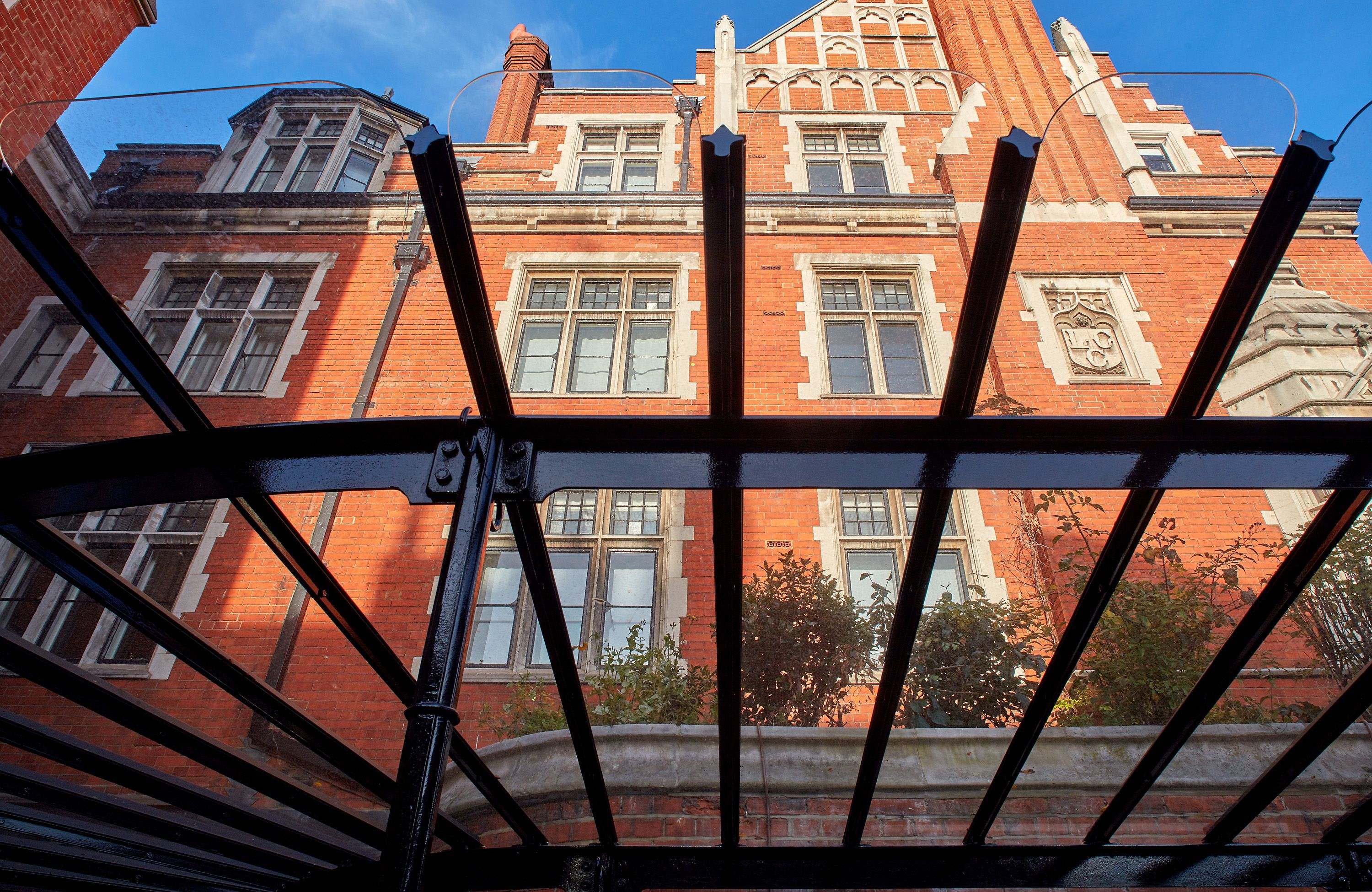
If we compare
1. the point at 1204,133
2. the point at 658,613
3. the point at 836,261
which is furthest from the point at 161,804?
the point at 1204,133

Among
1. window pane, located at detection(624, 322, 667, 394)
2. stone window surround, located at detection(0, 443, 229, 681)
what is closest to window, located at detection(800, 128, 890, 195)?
window pane, located at detection(624, 322, 667, 394)

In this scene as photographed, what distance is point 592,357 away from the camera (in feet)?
32.0

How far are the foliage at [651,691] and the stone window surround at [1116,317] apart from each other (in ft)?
18.1

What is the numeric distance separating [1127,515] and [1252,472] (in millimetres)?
341

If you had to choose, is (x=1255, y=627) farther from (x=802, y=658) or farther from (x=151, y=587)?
(x=151, y=587)

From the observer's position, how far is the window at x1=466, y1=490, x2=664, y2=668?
745 centimetres

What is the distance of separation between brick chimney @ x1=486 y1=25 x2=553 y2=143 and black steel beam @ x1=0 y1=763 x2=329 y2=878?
10951 mm

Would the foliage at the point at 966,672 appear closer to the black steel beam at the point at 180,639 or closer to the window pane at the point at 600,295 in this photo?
the black steel beam at the point at 180,639

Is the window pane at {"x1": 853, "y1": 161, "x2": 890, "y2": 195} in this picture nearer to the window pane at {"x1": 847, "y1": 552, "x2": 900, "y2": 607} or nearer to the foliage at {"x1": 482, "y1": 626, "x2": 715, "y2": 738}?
the window pane at {"x1": 847, "y1": 552, "x2": 900, "y2": 607}

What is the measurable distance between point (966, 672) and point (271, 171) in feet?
38.8

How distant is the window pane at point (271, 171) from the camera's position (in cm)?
1155

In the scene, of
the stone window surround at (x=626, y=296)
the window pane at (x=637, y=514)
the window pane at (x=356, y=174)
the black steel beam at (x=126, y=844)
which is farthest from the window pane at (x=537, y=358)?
the black steel beam at (x=126, y=844)

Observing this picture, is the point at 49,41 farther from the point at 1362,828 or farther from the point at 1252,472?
the point at 1362,828

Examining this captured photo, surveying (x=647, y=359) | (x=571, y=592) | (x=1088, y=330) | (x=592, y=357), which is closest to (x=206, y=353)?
(x=592, y=357)
